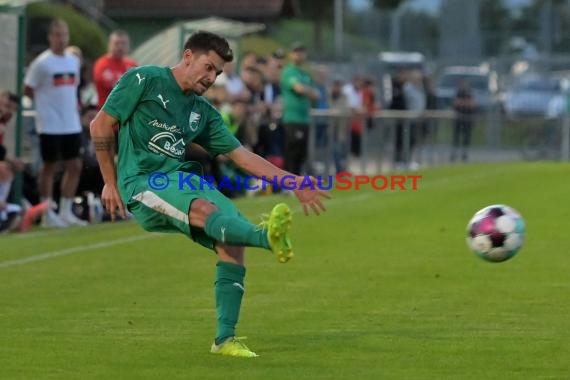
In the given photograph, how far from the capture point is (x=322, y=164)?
27391mm

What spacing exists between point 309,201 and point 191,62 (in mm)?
999

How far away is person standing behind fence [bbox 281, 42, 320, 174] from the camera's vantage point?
22109 mm

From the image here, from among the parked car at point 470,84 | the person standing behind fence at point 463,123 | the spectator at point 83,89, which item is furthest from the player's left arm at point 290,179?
the parked car at point 470,84

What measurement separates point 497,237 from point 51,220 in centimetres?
836

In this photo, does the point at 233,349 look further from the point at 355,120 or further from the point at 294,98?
the point at 355,120

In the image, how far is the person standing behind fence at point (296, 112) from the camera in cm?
2211

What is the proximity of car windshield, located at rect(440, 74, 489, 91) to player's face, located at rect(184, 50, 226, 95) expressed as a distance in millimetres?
36767

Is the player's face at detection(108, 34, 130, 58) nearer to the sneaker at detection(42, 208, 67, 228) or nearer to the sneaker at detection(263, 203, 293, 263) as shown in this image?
the sneaker at detection(42, 208, 67, 228)

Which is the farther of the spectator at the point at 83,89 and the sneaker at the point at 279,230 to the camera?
the spectator at the point at 83,89

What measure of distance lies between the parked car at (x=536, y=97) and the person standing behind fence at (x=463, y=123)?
447 cm

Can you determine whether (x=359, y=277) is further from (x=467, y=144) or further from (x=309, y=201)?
(x=467, y=144)

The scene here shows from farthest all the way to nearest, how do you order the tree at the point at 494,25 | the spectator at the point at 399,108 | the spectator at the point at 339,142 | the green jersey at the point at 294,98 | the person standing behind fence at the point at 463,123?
the tree at the point at 494,25
the person standing behind fence at the point at 463,123
the spectator at the point at 399,108
the spectator at the point at 339,142
the green jersey at the point at 294,98

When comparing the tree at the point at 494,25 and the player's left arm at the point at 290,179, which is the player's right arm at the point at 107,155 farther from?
the tree at the point at 494,25

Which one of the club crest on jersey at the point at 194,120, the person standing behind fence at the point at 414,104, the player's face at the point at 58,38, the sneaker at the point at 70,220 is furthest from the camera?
the person standing behind fence at the point at 414,104
